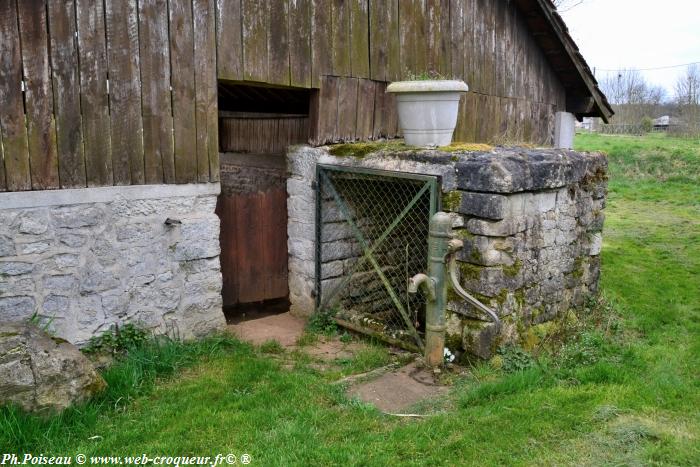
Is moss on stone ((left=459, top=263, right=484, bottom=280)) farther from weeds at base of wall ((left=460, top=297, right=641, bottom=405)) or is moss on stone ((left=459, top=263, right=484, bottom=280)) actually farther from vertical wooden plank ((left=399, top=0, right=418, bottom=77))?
vertical wooden plank ((left=399, top=0, right=418, bottom=77))

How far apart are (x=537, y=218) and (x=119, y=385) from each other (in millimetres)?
3567

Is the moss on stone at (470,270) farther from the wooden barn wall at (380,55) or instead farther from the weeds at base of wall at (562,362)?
the wooden barn wall at (380,55)

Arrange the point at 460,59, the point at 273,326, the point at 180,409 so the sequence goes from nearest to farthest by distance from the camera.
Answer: the point at 180,409 → the point at 273,326 → the point at 460,59

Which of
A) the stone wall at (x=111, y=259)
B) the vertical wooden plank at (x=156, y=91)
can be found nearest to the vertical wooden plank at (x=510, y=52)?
the stone wall at (x=111, y=259)

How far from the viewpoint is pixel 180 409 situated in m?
4.04

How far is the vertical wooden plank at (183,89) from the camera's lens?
4.86 meters

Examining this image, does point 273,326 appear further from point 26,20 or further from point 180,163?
point 26,20

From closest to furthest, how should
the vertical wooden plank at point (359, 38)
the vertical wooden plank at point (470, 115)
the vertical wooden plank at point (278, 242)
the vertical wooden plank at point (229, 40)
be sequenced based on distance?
the vertical wooden plank at point (229, 40) < the vertical wooden plank at point (359, 38) < the vertical wooden plank at point (278, 242) < the vertical wooden plank at point (470, 115)

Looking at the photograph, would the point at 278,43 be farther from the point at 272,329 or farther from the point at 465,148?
the point at 272,329

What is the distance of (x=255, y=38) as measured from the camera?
209 inches

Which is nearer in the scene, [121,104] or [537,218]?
[121,104]

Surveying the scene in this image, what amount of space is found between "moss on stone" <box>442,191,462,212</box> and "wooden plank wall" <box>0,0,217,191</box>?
2.02 meters

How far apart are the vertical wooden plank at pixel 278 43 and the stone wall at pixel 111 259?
121 centimetres

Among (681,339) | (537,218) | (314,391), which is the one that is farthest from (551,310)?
(314,391)
